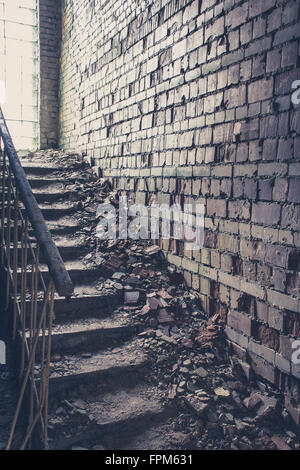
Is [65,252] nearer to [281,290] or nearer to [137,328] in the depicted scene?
[137,328]

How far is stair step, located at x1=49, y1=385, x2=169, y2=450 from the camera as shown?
2.24m

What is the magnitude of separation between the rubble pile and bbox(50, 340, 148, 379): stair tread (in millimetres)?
103

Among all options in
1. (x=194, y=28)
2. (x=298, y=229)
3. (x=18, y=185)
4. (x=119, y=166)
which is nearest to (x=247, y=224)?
(x=298, y=229)

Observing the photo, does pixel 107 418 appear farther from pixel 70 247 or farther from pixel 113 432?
pixel 70 247

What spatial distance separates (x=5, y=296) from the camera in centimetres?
287

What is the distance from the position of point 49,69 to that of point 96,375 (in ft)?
22.7

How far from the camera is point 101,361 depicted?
9.00 feet

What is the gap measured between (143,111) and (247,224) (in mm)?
2113

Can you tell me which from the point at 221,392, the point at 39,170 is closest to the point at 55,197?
the point at 39,170

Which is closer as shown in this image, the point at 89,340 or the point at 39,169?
the point at 89,340

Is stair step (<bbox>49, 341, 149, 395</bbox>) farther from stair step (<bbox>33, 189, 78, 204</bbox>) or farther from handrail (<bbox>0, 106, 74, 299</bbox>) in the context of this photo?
stair step (<bbox>33, 189, 78, 204</bbox>)

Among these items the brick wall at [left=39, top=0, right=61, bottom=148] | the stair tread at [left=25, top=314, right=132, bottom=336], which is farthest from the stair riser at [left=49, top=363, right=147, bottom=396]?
the brick wall at [left=39, top=0, right=61, bottom=148]

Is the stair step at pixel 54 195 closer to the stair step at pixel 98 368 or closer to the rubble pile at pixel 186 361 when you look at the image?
the rubble pile at pixel 186 361

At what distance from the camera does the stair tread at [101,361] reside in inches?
102
